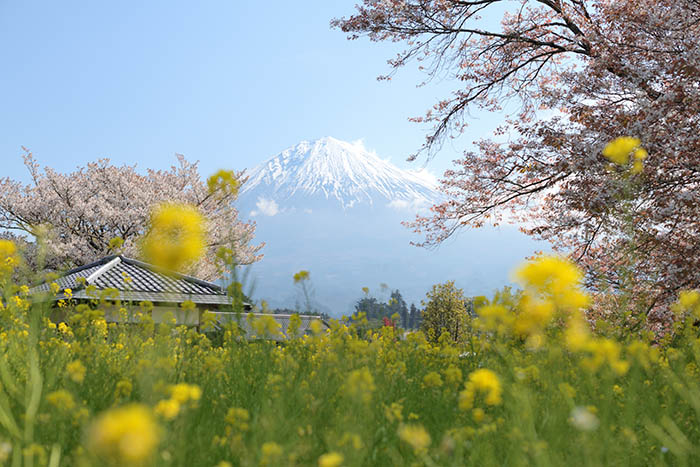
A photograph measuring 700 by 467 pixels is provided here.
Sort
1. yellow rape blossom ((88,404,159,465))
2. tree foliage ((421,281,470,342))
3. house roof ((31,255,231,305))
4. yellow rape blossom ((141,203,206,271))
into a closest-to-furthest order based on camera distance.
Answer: yellow rape blossom ((88,404,159,465)) < yellow rape blossom ((141,203,206,271)) < house roof ((31,255,231,305)) < tree foliage ((421,281,470,342))

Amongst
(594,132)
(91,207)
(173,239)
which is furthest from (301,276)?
(91,207)

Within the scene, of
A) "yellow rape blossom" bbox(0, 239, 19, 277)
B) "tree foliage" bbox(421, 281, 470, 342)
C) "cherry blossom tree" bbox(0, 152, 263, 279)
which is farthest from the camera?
"tree foliage" bbox(421, 281, 470, 342)

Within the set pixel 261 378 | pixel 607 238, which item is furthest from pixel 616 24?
pixel 261 378

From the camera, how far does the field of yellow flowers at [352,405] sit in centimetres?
141

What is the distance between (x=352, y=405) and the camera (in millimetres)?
1719

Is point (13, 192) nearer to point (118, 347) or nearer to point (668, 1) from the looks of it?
point (118, 347)

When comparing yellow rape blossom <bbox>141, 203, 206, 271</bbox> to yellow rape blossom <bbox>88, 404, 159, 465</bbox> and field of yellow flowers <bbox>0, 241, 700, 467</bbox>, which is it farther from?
yellow rape blossom <bbox>88, 404, 159, 465</bbox>

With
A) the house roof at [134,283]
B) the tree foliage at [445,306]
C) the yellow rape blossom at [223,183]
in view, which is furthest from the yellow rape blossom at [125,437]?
the tree foliage at [445,306]

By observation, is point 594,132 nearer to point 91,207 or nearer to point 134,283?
point 134,283

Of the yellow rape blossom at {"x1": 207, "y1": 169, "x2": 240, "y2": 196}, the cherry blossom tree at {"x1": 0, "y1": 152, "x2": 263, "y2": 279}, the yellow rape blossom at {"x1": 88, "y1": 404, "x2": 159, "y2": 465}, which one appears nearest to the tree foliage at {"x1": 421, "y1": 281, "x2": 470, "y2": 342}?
the cherry blossom tree at {"x1": 0, "y1": 152, "x2": 263, "y2": 279}

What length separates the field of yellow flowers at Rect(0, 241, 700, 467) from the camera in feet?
4.62

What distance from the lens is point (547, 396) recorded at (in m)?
2.29

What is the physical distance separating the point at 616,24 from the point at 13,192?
23.5m

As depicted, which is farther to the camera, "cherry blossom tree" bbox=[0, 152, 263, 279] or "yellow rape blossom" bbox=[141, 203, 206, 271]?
"cherry blossom tree" bbox=[0, 152, 263, 279]
